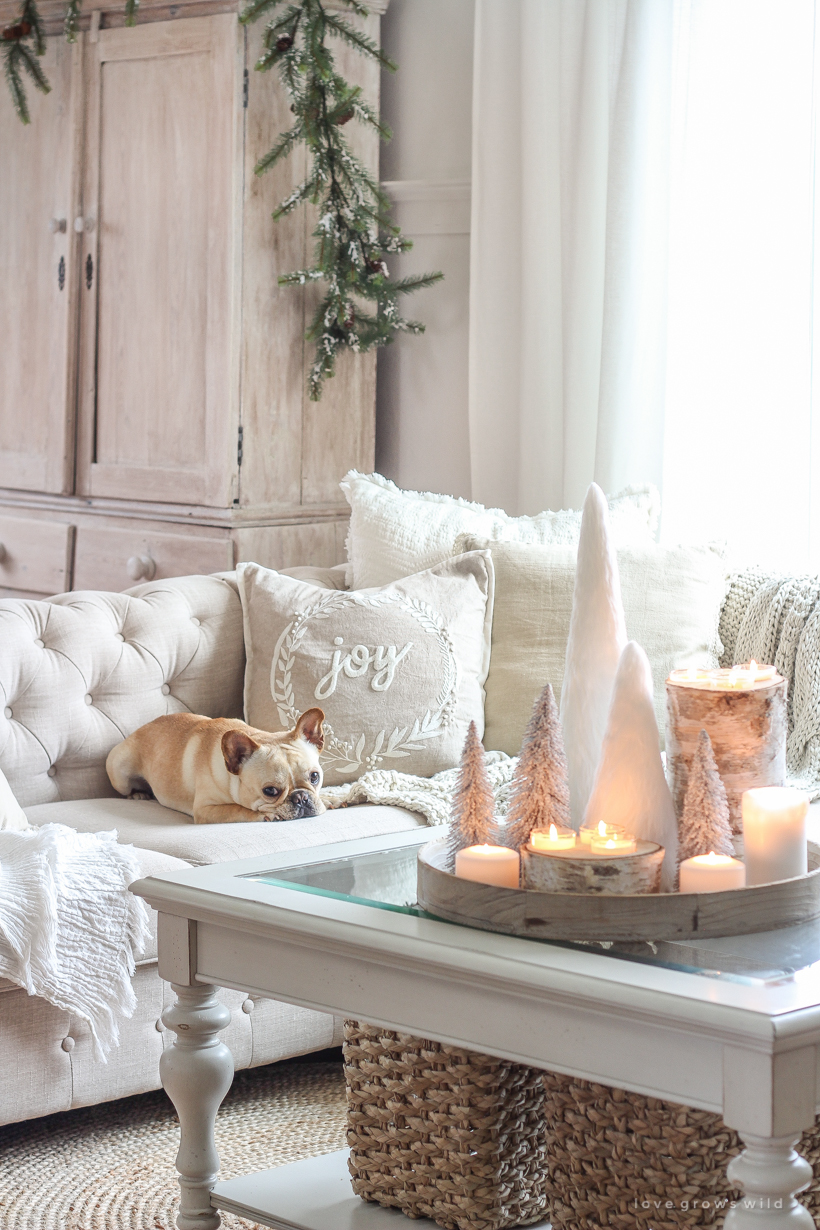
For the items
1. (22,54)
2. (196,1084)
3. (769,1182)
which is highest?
(22,54)

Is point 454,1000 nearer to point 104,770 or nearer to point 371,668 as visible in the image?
point 371,668

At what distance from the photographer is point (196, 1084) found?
1467 millimetres

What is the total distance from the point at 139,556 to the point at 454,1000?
7.06 feet

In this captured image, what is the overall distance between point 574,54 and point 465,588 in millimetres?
1281

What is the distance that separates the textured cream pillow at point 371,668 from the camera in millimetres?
2287

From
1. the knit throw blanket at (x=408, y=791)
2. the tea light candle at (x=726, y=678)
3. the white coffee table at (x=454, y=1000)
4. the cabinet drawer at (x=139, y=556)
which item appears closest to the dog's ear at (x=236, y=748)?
the knit throw blanket at (x=408, y=791)

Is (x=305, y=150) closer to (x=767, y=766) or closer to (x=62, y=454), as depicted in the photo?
(x=62, y=454)

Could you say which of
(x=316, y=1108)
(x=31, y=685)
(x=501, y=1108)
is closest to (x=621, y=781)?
(x=501, y=1108)

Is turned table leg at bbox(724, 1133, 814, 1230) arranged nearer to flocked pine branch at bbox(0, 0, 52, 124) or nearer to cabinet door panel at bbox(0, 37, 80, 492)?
cabinet door panel at bbox(0, 37, 80, 492)

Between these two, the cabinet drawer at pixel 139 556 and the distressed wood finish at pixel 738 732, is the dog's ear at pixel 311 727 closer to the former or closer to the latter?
the distressed wood finish at pixel 738 732

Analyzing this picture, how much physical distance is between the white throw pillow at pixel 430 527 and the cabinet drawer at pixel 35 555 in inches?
38.1

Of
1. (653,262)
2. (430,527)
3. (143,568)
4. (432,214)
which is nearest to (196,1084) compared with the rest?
(430,527)

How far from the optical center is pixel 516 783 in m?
1.35

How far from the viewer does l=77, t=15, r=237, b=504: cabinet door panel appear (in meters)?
3.06
